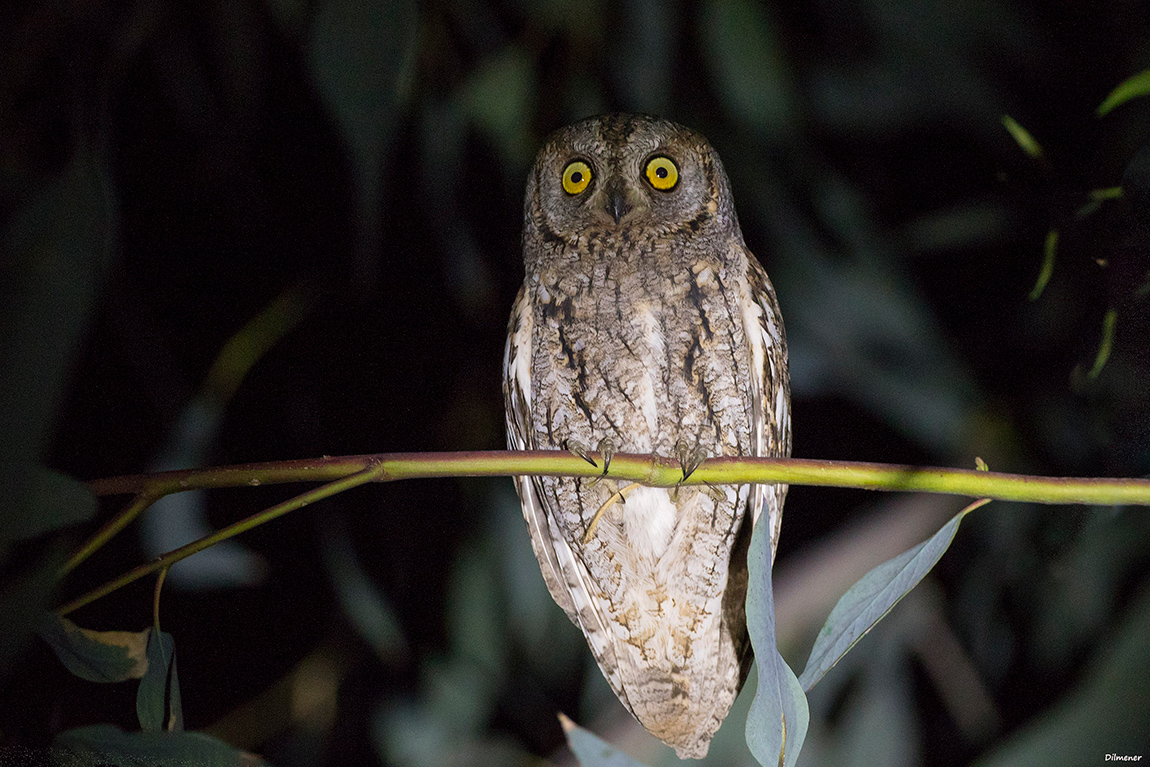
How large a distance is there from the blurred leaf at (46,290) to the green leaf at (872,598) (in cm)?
62

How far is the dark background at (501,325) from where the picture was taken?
95 centimetres

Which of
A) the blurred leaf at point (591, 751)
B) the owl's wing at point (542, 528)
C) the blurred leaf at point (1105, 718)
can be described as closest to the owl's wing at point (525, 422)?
the owl's wing at point (542, 528)

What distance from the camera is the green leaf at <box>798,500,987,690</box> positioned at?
54 cm

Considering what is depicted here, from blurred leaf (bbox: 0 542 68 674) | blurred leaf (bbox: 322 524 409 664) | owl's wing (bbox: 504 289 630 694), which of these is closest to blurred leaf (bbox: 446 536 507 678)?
blurred leaf (bbox: 322 524 409 664)

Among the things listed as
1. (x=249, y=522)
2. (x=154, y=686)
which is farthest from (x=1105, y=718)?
(x=154, y=686)

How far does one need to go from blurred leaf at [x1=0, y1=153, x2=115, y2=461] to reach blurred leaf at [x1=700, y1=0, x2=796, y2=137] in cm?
83

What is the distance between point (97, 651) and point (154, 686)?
0.06 meters

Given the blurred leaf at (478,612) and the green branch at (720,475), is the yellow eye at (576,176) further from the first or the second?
the blurred leaf at (478,612)

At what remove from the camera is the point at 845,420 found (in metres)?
1.48

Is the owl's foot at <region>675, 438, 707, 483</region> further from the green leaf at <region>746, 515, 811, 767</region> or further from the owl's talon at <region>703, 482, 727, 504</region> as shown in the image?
the green leaf at <region>746, 515, 811, 767</region>

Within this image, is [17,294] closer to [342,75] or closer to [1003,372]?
[342,75]

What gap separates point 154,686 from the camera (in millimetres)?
589

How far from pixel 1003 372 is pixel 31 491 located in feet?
4.66

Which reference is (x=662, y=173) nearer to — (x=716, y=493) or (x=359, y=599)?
(x=716, y=493)
